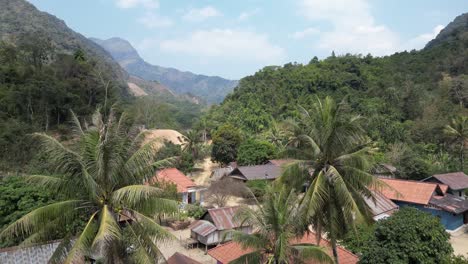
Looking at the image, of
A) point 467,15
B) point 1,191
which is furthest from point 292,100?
point 467,15

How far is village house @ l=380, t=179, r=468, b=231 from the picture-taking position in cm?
2661

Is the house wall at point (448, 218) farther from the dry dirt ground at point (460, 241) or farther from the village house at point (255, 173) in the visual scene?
the village house at point (255, 173)

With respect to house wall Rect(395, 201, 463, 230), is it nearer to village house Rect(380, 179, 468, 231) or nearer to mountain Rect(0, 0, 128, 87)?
village house Rect(380, 179, 468, 231)

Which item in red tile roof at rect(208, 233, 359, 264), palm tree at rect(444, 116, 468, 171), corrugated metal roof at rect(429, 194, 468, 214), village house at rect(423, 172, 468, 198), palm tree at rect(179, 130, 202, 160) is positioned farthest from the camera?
palm tree at rect(179, 130, 202, 160)

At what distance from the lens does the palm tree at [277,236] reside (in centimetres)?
1132

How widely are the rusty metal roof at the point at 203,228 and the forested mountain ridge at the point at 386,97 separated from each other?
70.7 ft

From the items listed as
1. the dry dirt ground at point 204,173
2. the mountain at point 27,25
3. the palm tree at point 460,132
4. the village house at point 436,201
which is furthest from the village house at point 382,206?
the mountain at point 27,25

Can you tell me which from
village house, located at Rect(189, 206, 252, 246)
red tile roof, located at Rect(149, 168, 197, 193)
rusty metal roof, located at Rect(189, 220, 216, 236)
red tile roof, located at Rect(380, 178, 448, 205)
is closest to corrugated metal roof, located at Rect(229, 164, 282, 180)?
red tile roof, located at Rect(149, 168, 197, 193)

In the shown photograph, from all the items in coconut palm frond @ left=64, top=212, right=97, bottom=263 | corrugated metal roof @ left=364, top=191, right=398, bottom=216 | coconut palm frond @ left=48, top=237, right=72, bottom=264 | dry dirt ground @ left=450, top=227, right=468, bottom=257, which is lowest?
dry dirt ground @ left=450, top=227, right=468, bottom=257

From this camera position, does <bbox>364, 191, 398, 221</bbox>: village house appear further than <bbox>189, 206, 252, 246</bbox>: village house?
Yes

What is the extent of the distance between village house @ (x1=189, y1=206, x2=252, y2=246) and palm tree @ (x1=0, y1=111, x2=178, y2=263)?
43.5 feet

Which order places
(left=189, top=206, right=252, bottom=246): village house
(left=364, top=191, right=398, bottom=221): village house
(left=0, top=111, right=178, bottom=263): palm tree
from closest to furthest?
1. (left=0, top=111, right=178, bottom=263): palm tree
2. (left=189, top=206, right=252, bottom=246): village house
3. (left=364, top=191, right=398, bottom=221): village house

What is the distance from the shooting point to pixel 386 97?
59250mm

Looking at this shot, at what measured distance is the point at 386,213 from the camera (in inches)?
1014
